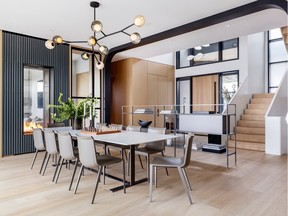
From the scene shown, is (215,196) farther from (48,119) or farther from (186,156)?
(48,119)

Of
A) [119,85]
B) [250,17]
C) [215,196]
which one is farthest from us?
[119,85]

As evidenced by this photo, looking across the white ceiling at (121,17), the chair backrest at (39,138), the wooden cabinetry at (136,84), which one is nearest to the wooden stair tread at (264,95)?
the white ceiling at (121,17)

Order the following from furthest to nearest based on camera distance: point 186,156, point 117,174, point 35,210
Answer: point 117,174 → point 186,156 → point 35,210

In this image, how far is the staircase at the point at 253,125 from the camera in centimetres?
621

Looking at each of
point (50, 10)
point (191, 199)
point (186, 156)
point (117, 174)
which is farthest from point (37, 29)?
point (191, 199)

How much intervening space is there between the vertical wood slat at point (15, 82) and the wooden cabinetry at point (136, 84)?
10.3 feet

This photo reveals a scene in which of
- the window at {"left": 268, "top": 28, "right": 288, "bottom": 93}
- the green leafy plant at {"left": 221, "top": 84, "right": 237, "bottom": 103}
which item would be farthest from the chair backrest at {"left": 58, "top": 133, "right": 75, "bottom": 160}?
the window at {"left": 268, "top": 28, "right": 288, "bottom": 93}

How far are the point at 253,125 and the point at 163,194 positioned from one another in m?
4.95

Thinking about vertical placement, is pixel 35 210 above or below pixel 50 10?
below

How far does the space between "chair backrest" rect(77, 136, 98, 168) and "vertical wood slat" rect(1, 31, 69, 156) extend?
3377mm

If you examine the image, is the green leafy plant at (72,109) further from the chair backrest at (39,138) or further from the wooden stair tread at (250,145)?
A: the wooden stair tread at (250,145)

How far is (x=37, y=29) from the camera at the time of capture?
17.2 feet

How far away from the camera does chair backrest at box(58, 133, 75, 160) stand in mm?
3246

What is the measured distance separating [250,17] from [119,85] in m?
5.21
